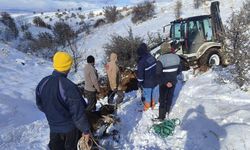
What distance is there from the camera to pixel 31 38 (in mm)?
35094

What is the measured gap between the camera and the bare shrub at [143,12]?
121 ft

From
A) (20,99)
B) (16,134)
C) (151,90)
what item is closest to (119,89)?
(151,90)

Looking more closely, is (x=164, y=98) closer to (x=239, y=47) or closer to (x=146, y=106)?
(x=146, y=106)

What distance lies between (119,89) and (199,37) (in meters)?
5.42

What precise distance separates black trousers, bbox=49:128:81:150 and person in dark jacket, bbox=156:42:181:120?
13.4ft

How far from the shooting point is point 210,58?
15.6 metres

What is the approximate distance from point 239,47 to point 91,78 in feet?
13.8

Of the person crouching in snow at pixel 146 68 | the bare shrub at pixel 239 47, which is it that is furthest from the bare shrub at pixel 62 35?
the person crouching in snow at pixel 146 68

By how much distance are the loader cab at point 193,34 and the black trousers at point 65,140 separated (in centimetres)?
1026

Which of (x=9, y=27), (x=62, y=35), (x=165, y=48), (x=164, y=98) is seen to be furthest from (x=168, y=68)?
(x=9, y=27)

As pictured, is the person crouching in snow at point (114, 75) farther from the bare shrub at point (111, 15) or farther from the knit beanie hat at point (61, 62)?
the bare shrub at point (111, 15)

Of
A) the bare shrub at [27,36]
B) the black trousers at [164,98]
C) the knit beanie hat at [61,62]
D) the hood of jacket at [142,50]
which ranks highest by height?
the knit beanie hat at [61,62]

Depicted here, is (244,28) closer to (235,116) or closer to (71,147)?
(235,116)

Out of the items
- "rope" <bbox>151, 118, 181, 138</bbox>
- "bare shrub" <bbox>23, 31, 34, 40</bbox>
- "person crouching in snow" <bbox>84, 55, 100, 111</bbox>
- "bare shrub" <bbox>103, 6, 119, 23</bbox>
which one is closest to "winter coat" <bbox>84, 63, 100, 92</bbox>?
"person crouching in snow" <bbox>84, 55, 100, 111</bbox>
